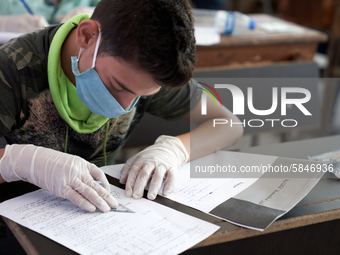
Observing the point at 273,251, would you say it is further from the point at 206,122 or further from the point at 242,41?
the point at 242,41

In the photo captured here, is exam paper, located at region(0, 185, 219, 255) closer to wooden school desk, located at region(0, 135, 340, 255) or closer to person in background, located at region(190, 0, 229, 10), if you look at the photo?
wooden school desk, located at region(0, 135, 340, 255)

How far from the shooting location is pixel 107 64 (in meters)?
0.98

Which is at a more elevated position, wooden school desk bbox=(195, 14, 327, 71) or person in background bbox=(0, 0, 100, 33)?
person in background bbox=(0, 0, 100, 33)

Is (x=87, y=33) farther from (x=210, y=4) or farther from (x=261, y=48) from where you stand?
(x=210, y=4)

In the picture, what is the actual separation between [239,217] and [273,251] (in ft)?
1.02

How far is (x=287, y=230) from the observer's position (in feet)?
3.67

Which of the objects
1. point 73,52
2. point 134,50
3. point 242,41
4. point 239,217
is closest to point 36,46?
point 73,52

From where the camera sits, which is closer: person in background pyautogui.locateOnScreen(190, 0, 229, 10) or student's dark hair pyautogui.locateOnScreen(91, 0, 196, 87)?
student's dark hair pyautogui.locateOnScreen(91, 0, 196, 87)

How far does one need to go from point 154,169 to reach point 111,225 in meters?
0.26

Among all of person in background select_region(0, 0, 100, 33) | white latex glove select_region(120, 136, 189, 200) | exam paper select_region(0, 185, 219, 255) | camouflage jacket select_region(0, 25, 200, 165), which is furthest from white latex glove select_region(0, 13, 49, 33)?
exam paper select_region(0, 185, 219, 255)

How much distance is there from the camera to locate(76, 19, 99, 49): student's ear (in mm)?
978

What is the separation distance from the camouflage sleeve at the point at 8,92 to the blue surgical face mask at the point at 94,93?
165 millimetres

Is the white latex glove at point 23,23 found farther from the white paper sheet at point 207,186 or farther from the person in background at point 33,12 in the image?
the white paper sheet at point 207,186

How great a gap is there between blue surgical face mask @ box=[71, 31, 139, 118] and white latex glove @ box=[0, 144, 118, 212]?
0.64 ft
